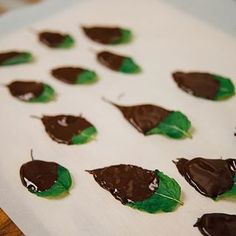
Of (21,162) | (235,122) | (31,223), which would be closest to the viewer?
(31,223)

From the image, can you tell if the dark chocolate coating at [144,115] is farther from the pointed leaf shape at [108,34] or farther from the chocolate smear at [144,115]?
the pointed leaf shape at [108,34]

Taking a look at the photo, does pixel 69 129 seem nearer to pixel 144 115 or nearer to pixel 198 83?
pixel 144 115

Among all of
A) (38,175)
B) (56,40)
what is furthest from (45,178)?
(56,40)

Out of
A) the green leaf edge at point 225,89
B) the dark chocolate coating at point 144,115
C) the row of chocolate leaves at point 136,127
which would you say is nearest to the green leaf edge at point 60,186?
the row of chocolate leaves at point 136,127

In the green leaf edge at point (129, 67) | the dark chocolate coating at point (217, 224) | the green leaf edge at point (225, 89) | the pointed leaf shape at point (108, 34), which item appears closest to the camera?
the dark chocolate coating at point (217, 224)

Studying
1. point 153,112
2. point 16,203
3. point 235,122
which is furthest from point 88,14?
point 16,203

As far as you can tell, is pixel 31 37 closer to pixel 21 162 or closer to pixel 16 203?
pixel 21 162
